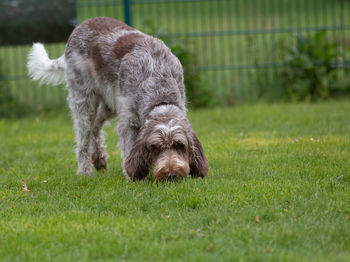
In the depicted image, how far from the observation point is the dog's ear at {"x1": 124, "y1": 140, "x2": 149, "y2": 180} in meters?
5.20

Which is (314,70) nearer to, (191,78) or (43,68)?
(191,78)

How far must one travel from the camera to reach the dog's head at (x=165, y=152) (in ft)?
16.3

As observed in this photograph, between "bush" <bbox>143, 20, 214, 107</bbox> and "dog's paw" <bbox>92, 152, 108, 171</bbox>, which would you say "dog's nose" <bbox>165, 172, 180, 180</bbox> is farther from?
"bush" <bbox>143, 20, 214, 107</bbox>

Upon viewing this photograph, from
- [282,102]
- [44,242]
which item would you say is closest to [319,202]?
[44,242]

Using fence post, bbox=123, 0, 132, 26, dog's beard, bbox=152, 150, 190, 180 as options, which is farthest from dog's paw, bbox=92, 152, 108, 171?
fence post, bbox=123, 0, 132, 26

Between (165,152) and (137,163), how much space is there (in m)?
0.37

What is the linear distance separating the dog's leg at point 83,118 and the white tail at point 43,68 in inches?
22.5

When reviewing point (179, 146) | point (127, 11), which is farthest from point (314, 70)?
point (179, 146)

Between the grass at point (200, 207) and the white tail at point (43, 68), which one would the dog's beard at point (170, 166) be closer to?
the grass at point (200, 207)

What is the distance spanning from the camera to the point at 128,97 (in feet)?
18.5

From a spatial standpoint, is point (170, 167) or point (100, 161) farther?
point (100, 161)

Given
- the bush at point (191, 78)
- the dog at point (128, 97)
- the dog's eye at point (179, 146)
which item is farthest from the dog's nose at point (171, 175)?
the bush at point (191, 78)

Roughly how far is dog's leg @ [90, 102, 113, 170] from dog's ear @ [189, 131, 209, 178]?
1550 millimetres

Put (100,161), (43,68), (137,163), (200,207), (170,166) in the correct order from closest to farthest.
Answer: (200,207) < (170,166) < (137,163) < (100,161) < (43,68)
